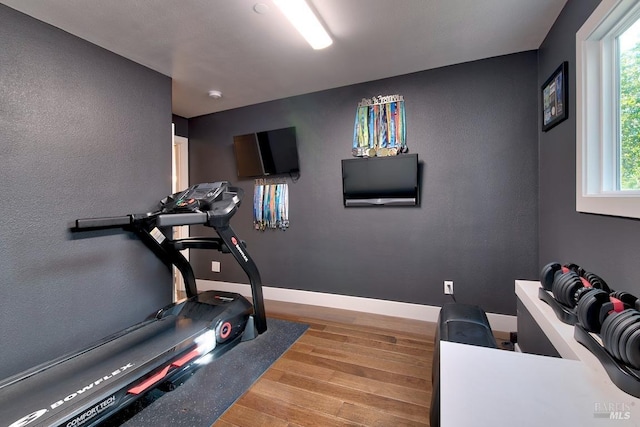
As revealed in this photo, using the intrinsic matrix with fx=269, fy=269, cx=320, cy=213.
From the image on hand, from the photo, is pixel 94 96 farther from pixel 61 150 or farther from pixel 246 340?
pixel 246 340

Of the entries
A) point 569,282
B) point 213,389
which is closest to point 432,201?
A: point 569,282

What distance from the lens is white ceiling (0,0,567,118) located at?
5.75 ft

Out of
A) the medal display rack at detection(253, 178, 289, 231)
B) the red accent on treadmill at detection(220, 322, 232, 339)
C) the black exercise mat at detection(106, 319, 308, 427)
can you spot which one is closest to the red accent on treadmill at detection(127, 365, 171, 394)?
the black exercise mat at detection(106, 319, 308, 427)

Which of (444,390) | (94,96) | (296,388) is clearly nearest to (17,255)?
(94,96)

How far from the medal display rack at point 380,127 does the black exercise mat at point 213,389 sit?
2.00 metres

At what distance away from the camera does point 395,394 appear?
1712 millimetres

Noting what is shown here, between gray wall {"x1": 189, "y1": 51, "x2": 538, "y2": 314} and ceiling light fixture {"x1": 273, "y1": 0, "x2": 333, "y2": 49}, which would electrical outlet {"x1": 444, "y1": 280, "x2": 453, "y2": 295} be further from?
ceiling light fixture {"x1": 273, "y1": 0, "x2": 333, "y2": 49}

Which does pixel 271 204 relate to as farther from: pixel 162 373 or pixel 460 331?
pixel 460 331

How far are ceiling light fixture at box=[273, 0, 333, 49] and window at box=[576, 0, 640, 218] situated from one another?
1.52 meters

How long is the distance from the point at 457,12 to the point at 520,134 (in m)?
1.22

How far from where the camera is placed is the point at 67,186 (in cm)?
198

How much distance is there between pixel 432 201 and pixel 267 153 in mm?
1984

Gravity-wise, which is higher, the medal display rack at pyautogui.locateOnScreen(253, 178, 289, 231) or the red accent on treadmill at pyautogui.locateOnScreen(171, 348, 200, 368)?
the medal display rack at pyautogui.locateOnScreen(253, 178, 289, 231)

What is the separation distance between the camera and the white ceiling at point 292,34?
1.75 m
